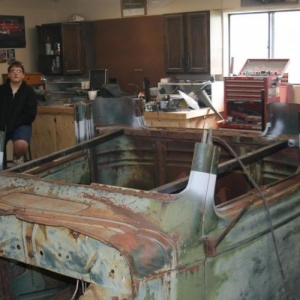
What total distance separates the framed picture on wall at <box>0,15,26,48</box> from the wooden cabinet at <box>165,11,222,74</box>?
270cm

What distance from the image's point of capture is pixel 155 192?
1893 mm

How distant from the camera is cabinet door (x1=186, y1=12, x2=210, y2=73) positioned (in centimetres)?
775

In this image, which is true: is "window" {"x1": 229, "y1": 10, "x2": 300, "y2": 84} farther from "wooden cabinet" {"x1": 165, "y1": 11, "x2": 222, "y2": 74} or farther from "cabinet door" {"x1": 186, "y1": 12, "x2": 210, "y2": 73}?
"cabinet door" {"x1": 186, "y1": 12, "x2": 210, "y2": 73}

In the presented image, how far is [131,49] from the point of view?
8805 mm

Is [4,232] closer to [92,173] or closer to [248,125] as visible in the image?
[92,173]

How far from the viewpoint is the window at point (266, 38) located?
7543 mm

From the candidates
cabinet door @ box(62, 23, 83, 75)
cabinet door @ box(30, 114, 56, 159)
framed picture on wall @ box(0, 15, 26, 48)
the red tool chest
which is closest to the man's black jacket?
cabinet door @ box(30, 114, 56, 159)

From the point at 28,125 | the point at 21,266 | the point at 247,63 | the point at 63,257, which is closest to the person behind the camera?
the point at 63,257

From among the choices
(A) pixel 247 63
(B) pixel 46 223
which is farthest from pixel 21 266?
(A) pixel 247 63

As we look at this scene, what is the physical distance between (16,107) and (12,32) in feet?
13.3

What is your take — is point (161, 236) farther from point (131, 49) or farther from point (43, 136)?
point (131, 49)

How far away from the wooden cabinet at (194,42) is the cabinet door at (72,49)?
1690 mm

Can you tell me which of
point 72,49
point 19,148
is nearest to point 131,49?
point 72,49

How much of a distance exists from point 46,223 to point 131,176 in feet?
Answer: 4.55
